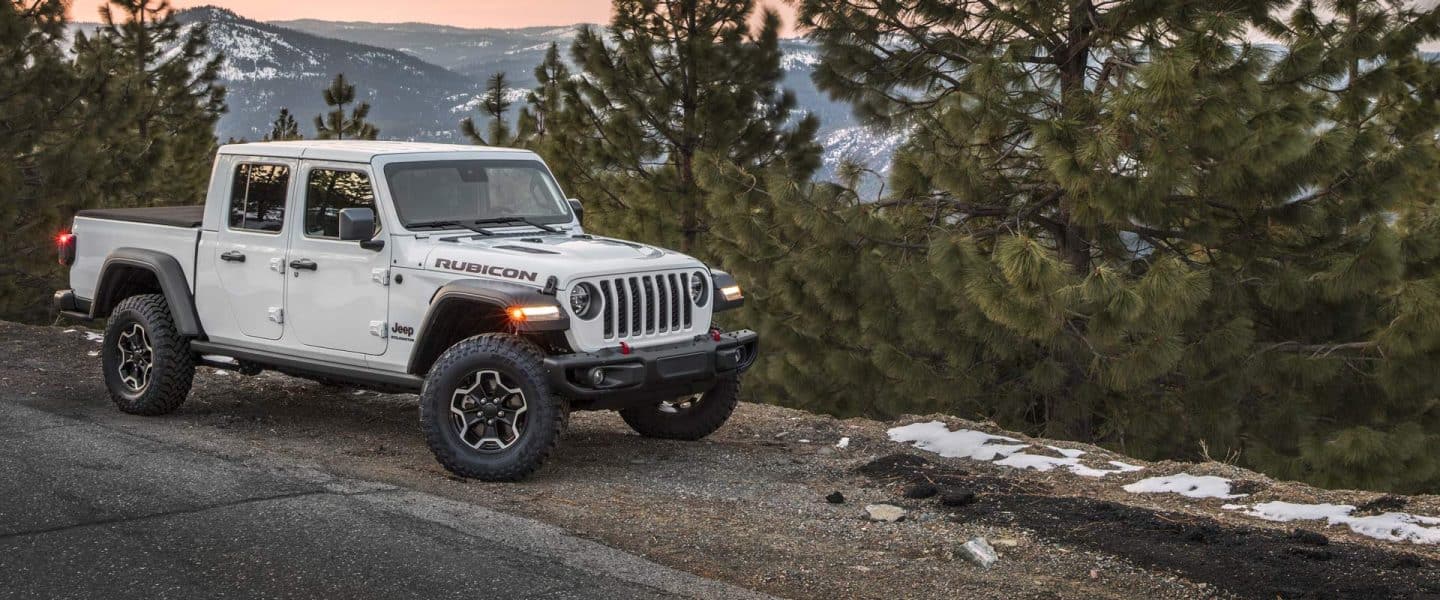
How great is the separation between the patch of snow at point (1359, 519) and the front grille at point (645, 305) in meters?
3.39

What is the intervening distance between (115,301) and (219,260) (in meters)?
1.45

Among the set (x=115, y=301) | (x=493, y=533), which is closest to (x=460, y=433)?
(x=493, y=533)

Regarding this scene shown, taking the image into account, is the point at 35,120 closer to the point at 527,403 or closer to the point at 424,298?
the point at 424,298

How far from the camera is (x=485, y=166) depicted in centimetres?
896

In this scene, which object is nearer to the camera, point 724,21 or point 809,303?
point 809,303

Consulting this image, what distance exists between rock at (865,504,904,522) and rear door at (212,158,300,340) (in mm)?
4117

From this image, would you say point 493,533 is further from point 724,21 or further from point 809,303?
point 724,21

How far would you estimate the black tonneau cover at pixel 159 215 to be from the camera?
954cm

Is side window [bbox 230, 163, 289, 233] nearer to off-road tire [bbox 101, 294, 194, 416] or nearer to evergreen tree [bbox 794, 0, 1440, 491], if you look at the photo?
off-road tire [bbox 101, 294, 194, 416]

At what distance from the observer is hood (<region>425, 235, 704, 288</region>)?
7.72 m

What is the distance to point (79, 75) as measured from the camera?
1967 centimetres

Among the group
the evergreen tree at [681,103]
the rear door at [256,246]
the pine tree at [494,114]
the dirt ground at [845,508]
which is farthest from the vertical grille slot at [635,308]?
the pine tree at [494,114]

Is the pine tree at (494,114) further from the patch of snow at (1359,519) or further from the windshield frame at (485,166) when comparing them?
the patch of snow at (1359,519)

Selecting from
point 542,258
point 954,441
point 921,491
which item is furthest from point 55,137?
point 921,491
